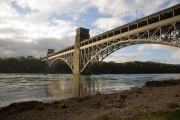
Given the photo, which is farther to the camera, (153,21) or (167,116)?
(153,21)

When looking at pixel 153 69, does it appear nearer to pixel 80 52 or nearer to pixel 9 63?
pixel 80 52

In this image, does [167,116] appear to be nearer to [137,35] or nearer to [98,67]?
[137,35]

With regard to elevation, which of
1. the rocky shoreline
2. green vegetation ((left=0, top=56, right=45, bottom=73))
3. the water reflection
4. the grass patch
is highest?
green vegetation ((left=0, top=56, right=45, bottom=73))

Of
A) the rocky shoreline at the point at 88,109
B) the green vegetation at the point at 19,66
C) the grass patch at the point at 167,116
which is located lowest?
the rocky shoreline at the point at 88,109

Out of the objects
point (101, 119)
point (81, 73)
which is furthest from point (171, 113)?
point (81, 73)

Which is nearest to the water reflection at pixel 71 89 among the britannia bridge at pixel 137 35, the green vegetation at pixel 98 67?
the britannia bridge at pixel 137 35

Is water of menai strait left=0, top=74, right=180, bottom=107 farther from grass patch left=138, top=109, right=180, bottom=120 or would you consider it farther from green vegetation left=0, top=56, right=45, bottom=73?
green vegetation left=0, top=56, right=45, bottom=73

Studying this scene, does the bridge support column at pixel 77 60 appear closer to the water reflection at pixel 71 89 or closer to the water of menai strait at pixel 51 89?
the water of menai strait at pixel 51 89

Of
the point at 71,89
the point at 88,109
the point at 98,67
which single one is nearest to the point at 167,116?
the point at 88,109

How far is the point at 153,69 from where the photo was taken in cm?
11831

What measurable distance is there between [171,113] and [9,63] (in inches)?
4619

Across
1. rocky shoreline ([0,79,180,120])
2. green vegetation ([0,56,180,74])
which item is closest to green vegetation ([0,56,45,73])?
green vegetation ([0,56,180,74])

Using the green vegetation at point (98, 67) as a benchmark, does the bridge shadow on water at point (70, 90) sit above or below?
below

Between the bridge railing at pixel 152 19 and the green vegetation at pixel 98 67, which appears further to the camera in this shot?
the green vegetation at pixel 98 67
